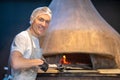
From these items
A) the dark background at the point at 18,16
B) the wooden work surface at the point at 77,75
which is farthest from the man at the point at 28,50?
the dark background at the point at 18,16

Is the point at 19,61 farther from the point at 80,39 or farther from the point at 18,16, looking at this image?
the point at 18,16

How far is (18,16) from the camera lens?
3945 mm

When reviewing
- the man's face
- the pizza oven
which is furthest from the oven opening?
the man's face

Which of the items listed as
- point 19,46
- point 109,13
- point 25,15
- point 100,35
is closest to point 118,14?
point 109,13

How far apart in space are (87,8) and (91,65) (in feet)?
2.52

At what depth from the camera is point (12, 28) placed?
395 centimetres

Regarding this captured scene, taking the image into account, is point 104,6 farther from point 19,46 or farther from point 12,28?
point 19,46

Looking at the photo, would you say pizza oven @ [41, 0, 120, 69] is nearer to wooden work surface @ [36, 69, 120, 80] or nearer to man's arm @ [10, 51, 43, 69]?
wooden work surface @ [36, 69, 120, 80]

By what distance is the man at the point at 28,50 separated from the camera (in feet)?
4.26

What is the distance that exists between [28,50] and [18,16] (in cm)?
260

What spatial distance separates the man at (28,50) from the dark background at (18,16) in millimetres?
2441

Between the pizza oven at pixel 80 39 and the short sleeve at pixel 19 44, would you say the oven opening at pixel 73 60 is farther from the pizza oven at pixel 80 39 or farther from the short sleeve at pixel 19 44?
the short sleeve at pixel 19 44

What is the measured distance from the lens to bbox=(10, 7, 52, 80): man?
4.26 ft

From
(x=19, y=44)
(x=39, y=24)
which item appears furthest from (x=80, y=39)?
(x=19, y=44)
